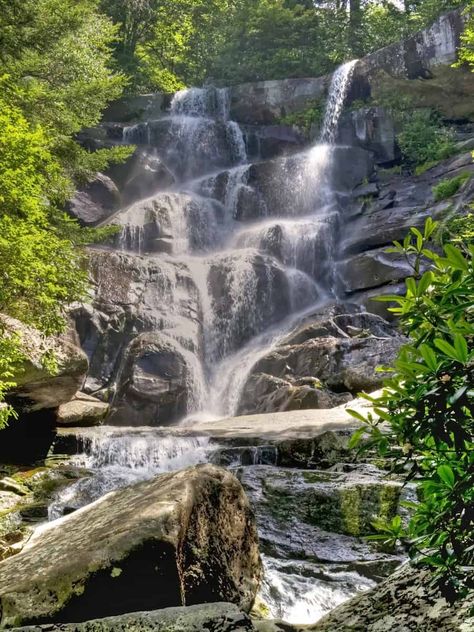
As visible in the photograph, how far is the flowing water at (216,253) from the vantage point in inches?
458

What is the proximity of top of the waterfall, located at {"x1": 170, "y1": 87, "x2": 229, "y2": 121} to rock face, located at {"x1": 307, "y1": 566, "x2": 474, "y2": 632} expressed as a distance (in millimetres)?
30979

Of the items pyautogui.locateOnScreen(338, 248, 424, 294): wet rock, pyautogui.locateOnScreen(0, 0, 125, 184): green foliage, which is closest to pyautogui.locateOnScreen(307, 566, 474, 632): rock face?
pyautogui.locateOnScreen(0, 0, 125, 184): green foliage

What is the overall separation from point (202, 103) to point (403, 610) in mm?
32374

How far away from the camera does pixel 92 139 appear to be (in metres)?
28.4

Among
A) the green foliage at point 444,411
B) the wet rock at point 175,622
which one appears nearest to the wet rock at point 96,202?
the wet rock at point 175,622

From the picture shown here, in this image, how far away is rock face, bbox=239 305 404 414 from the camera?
568 inches

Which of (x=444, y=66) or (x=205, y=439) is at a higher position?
(x=444, y=66)

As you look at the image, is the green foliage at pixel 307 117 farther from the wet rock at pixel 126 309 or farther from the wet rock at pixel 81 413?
the wet rock at pixel 81 413

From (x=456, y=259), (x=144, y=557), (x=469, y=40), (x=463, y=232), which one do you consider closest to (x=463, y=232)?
(x=463, y=232)

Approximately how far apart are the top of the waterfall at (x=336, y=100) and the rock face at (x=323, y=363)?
13.7m

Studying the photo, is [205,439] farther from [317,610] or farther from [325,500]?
[317,610]

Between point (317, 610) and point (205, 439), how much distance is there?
5893 mm

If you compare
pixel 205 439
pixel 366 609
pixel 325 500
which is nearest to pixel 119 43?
pixel 205 439

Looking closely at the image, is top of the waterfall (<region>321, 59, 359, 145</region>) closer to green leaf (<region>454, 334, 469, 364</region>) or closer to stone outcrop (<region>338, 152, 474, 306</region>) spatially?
stone outcrop (<region>338, 152, 474, 306</region>)
